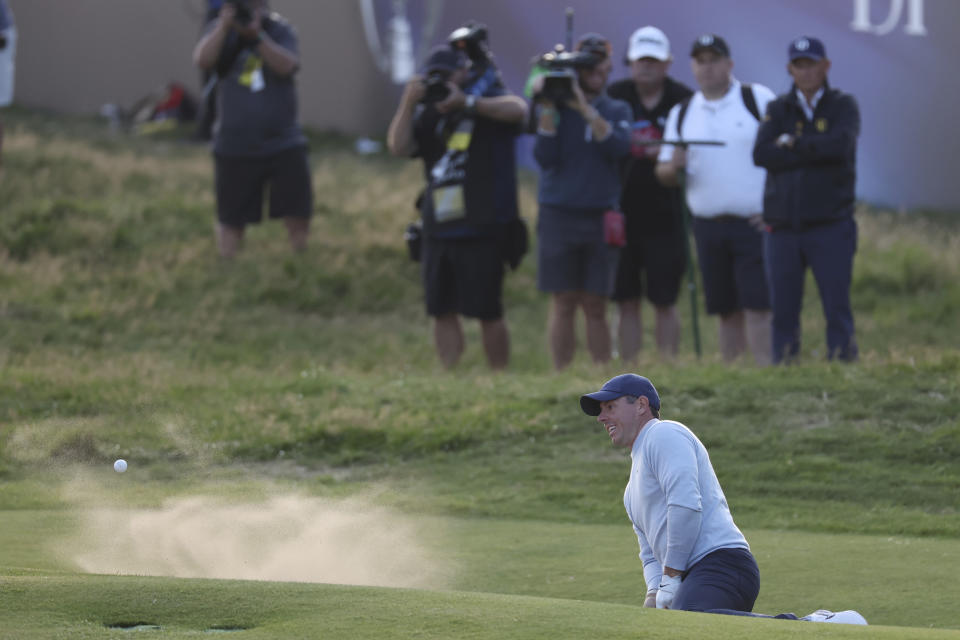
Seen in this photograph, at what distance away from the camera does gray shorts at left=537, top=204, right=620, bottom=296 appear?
1189 centimetres

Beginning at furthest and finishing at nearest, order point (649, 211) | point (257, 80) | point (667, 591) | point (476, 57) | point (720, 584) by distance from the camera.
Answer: point (257, 80)
point (476, 57)
point (649, 211)
point (667, 591)
point (720, 584)

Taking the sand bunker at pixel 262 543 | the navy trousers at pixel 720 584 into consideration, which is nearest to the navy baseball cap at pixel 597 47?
Answer: the sand bunker at pixel 262 543

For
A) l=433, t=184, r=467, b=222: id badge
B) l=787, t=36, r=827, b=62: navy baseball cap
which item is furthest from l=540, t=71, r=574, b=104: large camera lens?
l=787, t=36, r=827, b=62: navy baseball cap

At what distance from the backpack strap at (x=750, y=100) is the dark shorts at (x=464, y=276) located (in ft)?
6.87

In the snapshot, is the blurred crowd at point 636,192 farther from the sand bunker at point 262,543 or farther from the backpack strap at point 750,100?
the sand bunker at point 262,543

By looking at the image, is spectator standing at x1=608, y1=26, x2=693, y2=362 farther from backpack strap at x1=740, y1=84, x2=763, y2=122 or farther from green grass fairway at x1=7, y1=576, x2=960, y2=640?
green grass fairway at x1=7, y1=576, x2=960, y2=640

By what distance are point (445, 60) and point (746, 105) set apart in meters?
2.29

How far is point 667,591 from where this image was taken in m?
6.20

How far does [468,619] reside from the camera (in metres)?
5.66

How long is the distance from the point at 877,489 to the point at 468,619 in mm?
4544

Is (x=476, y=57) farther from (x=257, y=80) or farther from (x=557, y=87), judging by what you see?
(x=257, y=80)

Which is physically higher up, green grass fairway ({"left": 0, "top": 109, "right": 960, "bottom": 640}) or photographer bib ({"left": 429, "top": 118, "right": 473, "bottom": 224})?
photographer bib ({"left": 429, "top": 118, "right": 473, "bottom": 224})

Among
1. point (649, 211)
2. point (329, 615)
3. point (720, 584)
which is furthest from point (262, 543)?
point (649, 211)

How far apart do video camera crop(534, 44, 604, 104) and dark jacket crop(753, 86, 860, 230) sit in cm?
146
